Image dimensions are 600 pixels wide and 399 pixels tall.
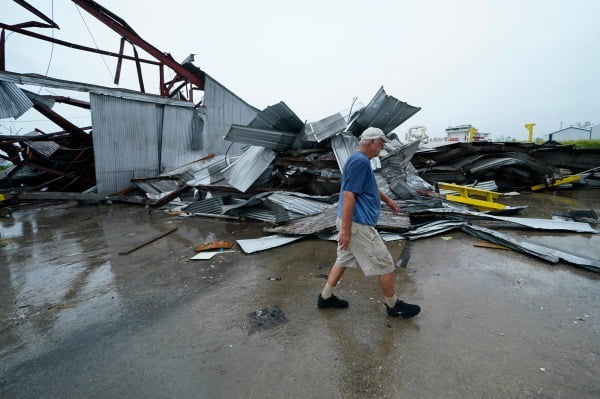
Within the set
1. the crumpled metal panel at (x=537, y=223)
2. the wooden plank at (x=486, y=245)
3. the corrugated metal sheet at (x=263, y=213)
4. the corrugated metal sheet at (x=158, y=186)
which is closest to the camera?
the wooden plank at (x=486, y=245)

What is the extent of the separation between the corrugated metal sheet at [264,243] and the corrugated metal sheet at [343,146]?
2.21 meters

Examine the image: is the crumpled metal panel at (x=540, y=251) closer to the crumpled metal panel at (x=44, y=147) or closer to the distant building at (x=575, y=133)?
the crumpled metal panel at (x=44, y=147)

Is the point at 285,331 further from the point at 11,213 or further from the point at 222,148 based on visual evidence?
the point at 222,148

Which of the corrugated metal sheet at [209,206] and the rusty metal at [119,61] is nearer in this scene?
the corrugated metal sheet at [209,206]

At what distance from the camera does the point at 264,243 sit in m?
4.55

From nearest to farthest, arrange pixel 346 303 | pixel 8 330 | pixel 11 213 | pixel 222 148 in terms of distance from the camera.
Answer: pixel 8 330 → pixel 346 303 → pixel 11 213 → pixel 222 148

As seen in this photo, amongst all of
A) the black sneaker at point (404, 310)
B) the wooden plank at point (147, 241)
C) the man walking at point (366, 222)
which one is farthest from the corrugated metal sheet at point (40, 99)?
the black sneaker at point (404, 310)

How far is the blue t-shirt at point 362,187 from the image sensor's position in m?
2.33

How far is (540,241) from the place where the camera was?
14.1 feet

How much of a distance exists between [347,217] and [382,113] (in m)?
5.07

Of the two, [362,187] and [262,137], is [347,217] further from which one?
[262,137]

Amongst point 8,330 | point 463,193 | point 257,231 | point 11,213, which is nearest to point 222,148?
Answer: point 11,213

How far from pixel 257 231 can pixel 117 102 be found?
7.76 metres

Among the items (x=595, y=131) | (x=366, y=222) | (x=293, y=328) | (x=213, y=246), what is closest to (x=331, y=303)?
(x=293, y=328)
